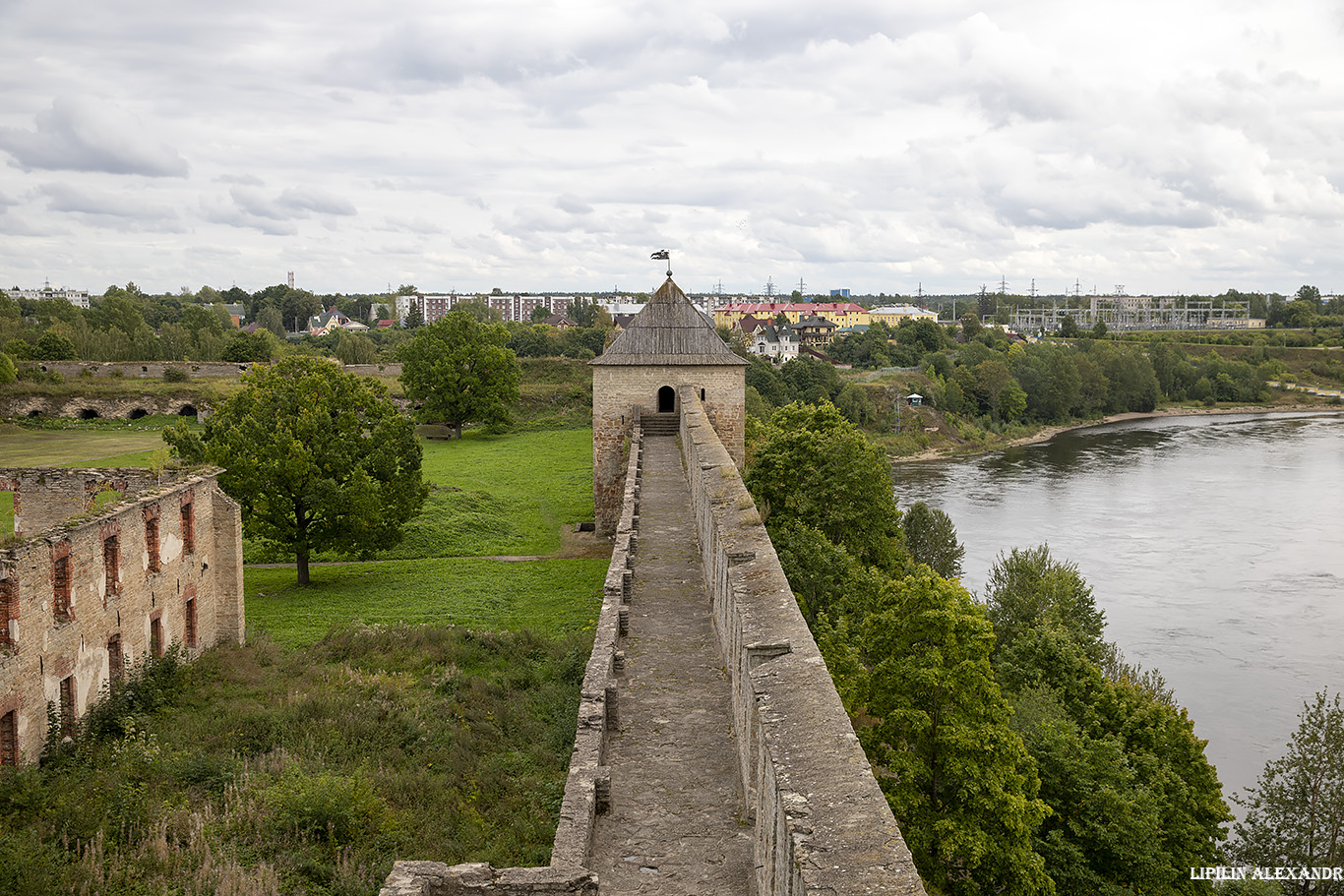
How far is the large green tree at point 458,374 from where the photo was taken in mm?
54188

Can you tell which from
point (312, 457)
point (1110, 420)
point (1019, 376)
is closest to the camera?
point (312, 457)

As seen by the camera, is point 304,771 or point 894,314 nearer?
point 304,771

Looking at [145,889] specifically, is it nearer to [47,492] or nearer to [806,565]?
[47,492]

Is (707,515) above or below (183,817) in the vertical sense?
above

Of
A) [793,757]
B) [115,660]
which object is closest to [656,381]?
[115,660]

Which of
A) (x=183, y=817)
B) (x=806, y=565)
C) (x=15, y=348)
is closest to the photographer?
(x=183, y=817)

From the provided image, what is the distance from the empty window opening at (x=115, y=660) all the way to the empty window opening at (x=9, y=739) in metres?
2.96

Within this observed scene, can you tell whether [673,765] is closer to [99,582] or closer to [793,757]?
[793,757]

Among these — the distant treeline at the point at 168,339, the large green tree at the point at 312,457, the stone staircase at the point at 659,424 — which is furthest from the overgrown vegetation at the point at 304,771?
the distant treeline at the point at 168,339

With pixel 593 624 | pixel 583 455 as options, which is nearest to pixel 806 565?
pixel 593 624

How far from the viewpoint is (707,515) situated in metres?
14.1

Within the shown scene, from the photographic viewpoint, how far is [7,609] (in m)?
13.8

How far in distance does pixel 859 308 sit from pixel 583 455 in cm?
12710

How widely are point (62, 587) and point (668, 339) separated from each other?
1613cm
